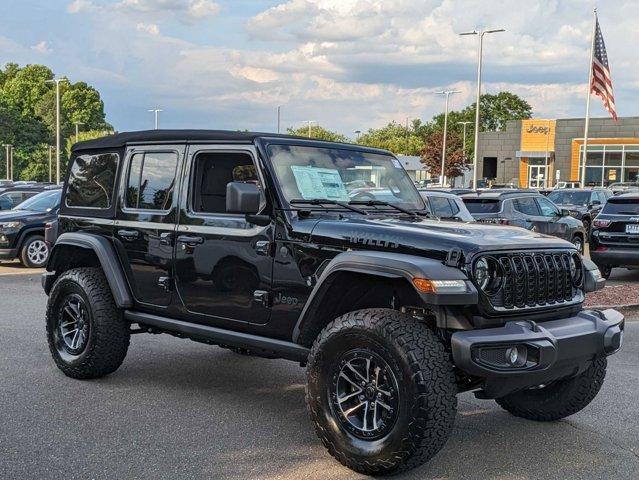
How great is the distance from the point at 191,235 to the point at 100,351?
1400mm

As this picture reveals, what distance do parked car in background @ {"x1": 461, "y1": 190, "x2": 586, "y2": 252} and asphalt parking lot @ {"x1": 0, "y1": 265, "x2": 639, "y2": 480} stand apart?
817cm

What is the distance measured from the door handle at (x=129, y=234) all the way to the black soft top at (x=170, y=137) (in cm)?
73

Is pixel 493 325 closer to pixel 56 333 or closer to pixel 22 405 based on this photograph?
pixel 22 405

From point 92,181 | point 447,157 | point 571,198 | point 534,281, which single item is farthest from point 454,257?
point 447,157

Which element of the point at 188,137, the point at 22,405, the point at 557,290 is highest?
the point at 188,137

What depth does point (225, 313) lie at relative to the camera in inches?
208

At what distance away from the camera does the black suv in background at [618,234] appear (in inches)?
506

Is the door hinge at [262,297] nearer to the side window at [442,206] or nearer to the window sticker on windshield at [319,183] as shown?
the window sticker on windshield at [319,183]

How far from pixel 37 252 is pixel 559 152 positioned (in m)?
55.3

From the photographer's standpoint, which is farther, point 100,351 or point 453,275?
point 100,351

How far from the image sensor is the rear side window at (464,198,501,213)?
15.2m

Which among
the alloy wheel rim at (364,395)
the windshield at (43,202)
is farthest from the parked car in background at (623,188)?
the alloy wheel rim at (364,395)

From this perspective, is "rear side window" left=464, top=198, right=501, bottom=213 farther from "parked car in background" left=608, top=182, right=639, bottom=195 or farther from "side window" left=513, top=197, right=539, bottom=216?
"parked car in background" left=608, top=182, right=639, bottom=195

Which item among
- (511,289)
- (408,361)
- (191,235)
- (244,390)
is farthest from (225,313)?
(511,289)
